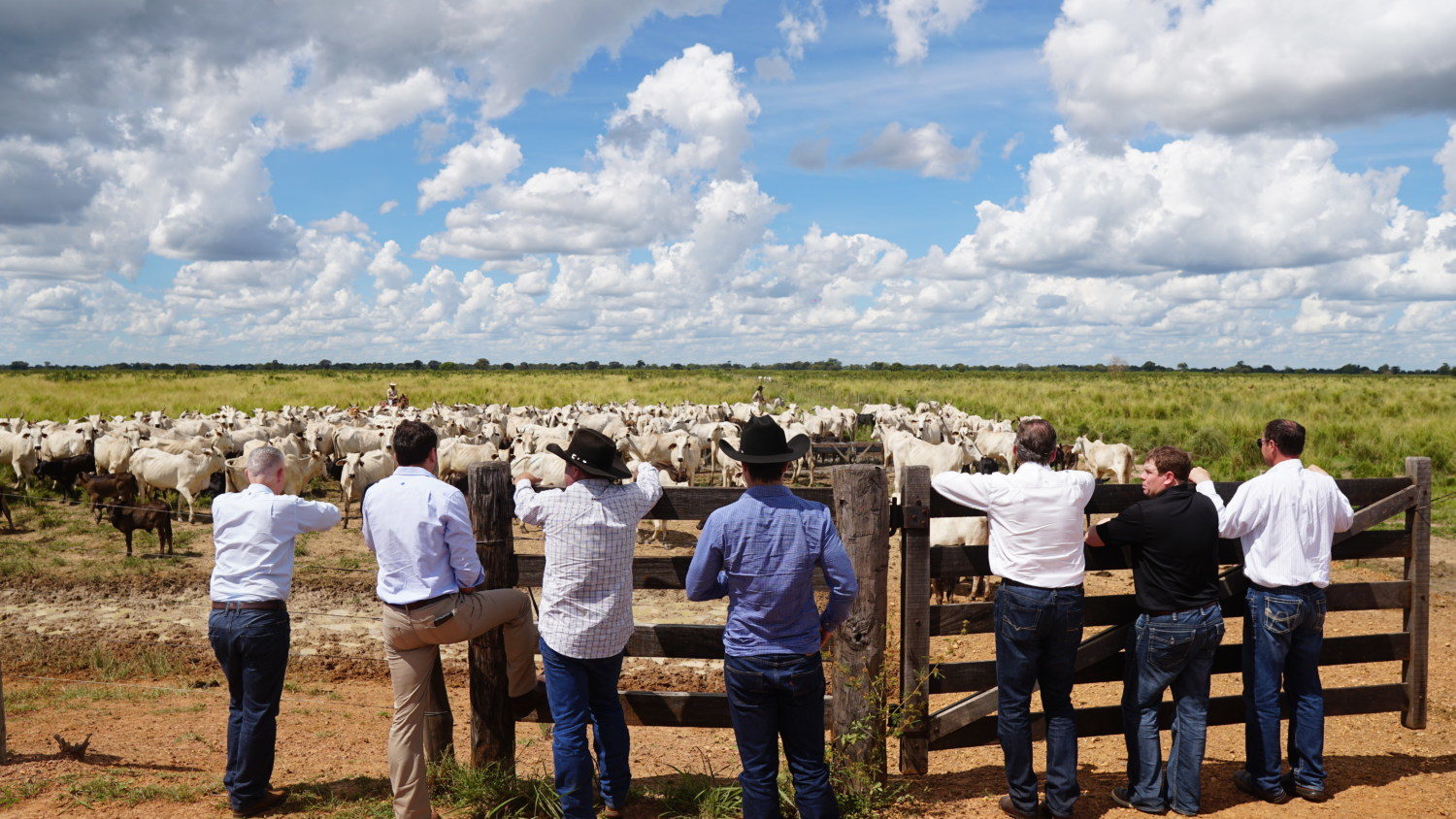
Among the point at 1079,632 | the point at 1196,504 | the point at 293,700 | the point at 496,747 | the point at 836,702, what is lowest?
the point at 293,700

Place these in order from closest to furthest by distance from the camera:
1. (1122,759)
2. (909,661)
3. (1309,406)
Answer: (909,661) → (1122,759) → (1309,406)

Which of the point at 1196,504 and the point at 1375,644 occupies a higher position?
the point at 1196,504

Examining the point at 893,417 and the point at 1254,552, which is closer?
the point at 1254,552

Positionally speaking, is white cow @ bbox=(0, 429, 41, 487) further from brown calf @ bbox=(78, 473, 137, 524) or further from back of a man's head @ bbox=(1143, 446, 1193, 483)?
back of a man's head @ bbox=(1143, 446, 1193, 483)

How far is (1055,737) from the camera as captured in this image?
5.03 metres

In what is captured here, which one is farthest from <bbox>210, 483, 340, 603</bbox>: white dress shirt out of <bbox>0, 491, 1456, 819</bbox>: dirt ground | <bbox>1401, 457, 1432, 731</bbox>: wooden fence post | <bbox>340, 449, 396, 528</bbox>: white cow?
<bbox>340, 449, 396, 528</bbox>: white cow

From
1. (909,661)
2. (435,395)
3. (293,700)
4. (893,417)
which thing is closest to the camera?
(909,661)

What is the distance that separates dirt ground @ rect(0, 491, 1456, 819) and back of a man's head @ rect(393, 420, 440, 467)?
228cm

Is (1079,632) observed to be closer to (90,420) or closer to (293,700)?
(293,700)

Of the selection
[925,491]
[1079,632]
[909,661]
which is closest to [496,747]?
[909,661]

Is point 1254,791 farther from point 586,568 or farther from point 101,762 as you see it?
point 101,762

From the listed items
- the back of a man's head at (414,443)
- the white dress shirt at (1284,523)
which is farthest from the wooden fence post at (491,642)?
the white dress shirt at (1284,523)

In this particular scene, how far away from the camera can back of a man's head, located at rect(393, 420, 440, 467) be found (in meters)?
4.86

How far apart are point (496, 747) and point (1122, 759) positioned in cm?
445
